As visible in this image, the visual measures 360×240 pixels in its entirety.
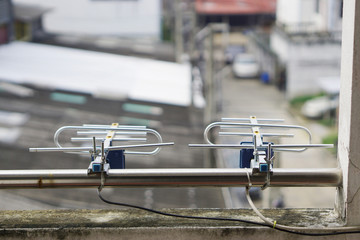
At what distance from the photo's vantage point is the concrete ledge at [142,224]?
3.20 m

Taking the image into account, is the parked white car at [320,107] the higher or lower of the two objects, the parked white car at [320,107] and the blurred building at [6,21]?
the lower

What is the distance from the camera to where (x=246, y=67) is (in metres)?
39.5

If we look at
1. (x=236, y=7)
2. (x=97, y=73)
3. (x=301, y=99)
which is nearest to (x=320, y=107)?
(x=301, y=99)

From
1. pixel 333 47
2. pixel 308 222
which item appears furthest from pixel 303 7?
pixel 308 222

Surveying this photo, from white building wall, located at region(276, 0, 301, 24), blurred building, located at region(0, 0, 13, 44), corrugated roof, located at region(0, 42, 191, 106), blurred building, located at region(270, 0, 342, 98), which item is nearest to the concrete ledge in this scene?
corrugated roof, located at region(0, 42, 191, 106)

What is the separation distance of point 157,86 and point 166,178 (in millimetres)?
17072

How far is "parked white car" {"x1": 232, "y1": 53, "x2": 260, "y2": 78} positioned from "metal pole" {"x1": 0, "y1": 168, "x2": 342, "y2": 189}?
36.5 m

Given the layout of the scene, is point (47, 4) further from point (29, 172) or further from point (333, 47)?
point (29, 172)

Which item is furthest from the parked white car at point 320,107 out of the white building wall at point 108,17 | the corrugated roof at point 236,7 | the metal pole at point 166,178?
the metal pole at point 166,178

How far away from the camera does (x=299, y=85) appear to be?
109 ft

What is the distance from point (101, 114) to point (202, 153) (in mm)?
3282

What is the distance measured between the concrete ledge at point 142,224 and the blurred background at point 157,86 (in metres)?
2.22

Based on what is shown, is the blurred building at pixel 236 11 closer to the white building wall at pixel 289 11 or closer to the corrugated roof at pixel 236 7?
the corrugated roof at pixel 236 7

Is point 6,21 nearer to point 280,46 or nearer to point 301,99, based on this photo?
point 301,99
